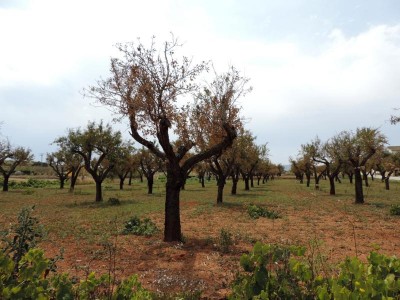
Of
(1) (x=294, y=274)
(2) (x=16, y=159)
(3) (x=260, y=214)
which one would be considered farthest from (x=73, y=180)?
(1) (x=294, y=274)

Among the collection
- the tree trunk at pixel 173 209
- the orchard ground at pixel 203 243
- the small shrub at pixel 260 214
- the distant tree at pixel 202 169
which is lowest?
the orchard ground at pixel 203 243

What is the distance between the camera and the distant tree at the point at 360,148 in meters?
26.1

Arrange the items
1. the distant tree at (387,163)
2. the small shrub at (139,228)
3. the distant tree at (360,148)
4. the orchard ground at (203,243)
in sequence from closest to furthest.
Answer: the orchard ground at (203,243) → the small shrub at (139,228) → the distant tree at (360,148) → the distant tree at (387,163)

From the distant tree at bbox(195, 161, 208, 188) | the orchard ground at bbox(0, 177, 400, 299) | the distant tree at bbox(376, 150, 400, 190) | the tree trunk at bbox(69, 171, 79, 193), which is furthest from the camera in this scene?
the distant tree at bbox(195, 161, 208, 188)

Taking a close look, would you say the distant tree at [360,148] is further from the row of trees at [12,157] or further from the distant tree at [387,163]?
the row of trees at [12,157]

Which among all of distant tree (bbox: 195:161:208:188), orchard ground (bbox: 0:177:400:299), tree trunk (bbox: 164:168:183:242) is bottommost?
orchard ground (bbox: 0:177:400:299)

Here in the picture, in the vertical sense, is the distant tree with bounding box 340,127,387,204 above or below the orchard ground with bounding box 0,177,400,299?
above

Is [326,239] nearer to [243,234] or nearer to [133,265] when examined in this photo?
[243,234]

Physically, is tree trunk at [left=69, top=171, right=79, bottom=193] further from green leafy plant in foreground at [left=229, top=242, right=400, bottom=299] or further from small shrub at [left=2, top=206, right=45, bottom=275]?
Result: green leafy plant in foreground at [left=229, top=242, right=400, bottom=299]

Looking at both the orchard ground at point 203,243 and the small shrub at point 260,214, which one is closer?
the orchard ground at point 203,243

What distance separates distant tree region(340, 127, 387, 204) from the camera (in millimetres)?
26109

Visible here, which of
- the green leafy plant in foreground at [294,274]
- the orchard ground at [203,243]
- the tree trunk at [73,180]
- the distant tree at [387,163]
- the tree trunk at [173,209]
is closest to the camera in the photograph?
the green leafy plant in foreground at [294,274]

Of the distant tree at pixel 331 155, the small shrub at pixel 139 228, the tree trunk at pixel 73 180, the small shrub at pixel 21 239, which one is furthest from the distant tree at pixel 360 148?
the tree trunk at pixel 73 180

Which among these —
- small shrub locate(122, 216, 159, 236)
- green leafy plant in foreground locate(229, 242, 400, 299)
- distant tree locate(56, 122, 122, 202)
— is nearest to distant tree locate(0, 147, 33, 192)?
distant tree locate(56, 122, 122, 202)
